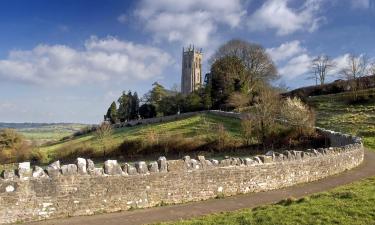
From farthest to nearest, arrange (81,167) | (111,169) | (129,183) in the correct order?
(129,183) → (111,169) → (81,167)

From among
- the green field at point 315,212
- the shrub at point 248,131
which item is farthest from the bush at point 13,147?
the green field at point 315,212

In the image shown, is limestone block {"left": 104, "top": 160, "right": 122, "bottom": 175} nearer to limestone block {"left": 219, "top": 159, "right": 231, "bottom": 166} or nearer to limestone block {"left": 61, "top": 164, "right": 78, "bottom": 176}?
limestone block {"left": 61, "top": 164, "right": 78, "bottom": 176}

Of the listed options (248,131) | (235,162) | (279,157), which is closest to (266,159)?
(279,157)

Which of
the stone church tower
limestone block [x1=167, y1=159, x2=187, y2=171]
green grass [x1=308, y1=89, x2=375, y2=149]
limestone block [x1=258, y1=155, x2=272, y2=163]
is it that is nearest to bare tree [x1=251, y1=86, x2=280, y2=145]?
green grass [x1=308, y1=89, x2=375, y2=149]

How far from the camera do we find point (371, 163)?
67.7 feet

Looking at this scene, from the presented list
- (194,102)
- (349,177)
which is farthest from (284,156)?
(194,102)

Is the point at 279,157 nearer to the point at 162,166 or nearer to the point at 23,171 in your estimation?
the point at 162,166

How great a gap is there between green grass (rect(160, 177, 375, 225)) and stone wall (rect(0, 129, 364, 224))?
80.9 inches

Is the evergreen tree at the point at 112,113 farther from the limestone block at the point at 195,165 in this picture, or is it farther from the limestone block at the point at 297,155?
the limestone block at the point at 195,165

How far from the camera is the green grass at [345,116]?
3595 cm

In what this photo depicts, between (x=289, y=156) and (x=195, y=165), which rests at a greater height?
(x=289, y=156)

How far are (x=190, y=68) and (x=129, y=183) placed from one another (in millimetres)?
126549

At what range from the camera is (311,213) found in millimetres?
9953

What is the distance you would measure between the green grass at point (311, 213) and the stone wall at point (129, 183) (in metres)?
2.06
